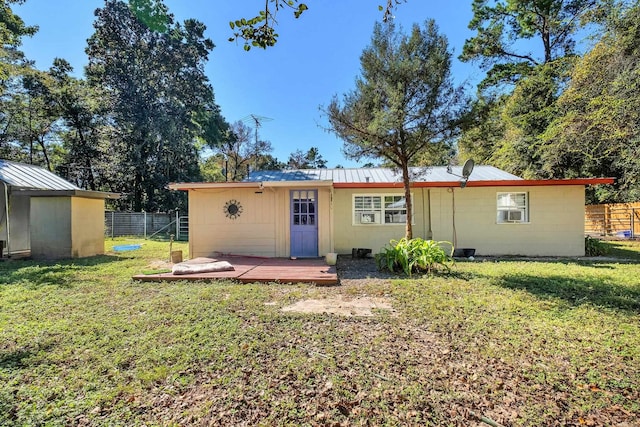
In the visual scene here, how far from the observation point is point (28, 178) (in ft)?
31.2

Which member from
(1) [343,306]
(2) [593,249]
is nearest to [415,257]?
(1) [343,306]

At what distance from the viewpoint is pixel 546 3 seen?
17.2m

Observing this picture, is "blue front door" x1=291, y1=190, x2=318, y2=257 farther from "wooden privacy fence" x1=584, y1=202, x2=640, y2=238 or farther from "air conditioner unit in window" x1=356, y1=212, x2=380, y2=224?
"wooden privacy fence" x1=584, y1=202, x2=640, y2=238

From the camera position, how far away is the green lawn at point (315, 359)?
81.7 inches

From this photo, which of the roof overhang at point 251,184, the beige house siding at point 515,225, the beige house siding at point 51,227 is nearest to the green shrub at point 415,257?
the roof overhang at point 251,184

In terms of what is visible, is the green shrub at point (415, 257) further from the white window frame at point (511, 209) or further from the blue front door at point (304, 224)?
the white window frame at point (511, 209)

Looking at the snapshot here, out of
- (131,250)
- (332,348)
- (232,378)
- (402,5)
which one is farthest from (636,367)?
(131,250)

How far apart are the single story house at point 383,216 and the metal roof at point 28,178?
17.1 feet

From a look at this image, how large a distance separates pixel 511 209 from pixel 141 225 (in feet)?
59.6

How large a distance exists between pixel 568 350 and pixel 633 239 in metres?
16.2

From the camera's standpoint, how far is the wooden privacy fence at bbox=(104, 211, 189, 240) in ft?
53.7

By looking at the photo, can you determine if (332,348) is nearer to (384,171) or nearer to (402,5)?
A: (402,5)

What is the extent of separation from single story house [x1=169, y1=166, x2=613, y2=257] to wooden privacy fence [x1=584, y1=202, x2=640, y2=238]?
7607 mm

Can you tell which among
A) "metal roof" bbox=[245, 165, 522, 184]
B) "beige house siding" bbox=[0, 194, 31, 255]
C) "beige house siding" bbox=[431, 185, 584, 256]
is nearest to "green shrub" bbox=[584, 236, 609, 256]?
"beige house siding" bbox=[431, 185, 584, 256]
